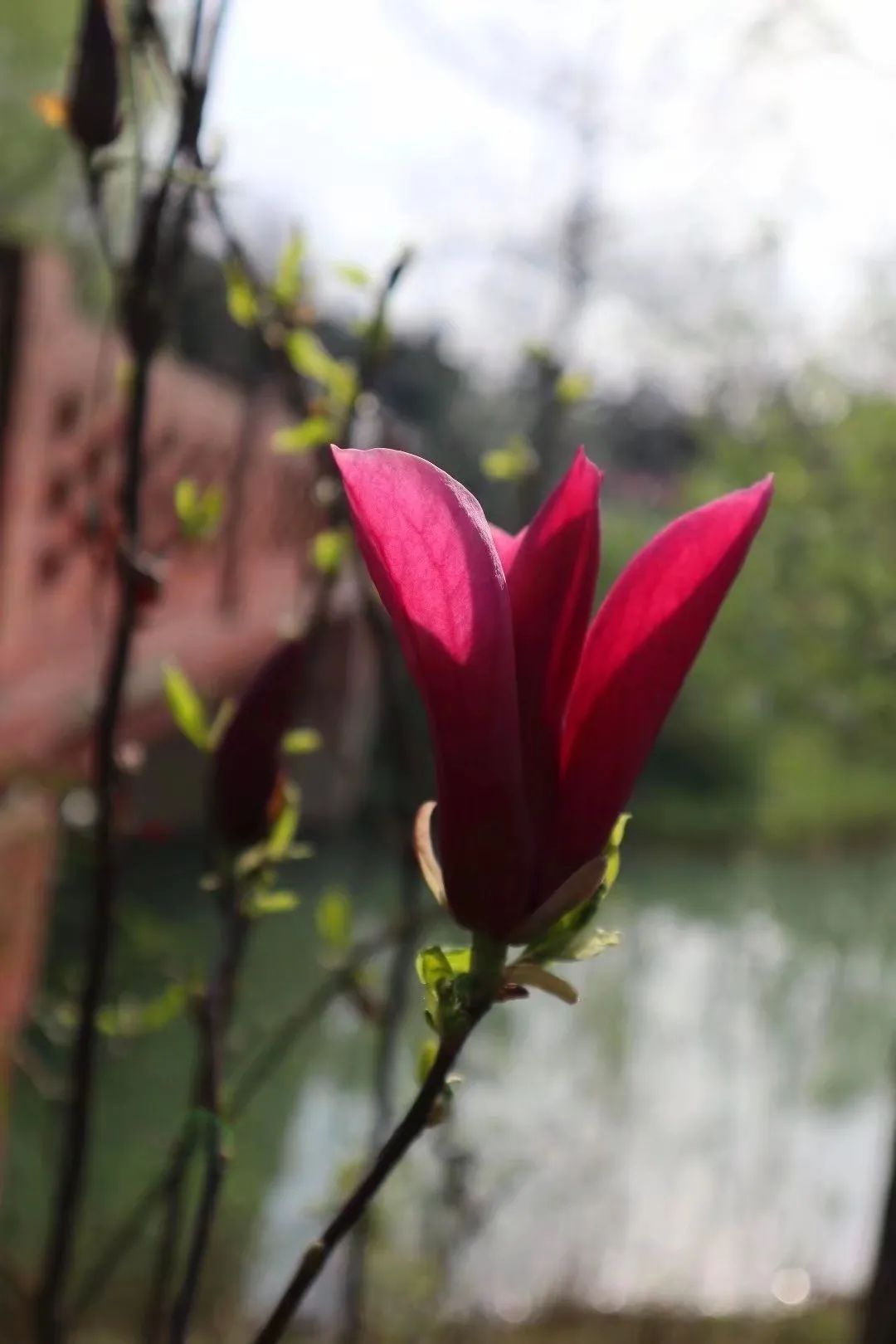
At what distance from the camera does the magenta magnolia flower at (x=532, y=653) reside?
0.80ft

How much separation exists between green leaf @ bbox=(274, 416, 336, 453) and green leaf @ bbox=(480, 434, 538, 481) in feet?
0.44

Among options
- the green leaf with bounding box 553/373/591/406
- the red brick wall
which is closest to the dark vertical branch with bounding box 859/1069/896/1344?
the green leaf with bounding box 553/373/591/406

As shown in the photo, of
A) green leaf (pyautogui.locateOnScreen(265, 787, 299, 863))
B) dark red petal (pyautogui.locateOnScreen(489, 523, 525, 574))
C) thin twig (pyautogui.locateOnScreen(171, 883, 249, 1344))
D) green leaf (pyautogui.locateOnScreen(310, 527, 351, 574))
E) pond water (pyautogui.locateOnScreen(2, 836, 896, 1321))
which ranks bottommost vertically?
pond water (pyautogui.locateOnScreen(2, 836, 896, 1321))

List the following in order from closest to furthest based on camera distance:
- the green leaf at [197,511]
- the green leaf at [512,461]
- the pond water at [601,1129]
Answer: the green leaf at [197,511]
the green leaf at [512,461]
the pond water at [601,1129]

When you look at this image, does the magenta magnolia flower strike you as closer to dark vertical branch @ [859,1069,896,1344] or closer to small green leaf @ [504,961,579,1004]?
small green leaf @ [504,961,579,1004]

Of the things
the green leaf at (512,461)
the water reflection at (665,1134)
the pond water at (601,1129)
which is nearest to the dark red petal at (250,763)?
the green leaf at (512,461)

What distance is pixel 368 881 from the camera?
207 inches

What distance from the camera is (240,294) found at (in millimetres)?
594

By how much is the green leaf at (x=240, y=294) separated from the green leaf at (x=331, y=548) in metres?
0.12

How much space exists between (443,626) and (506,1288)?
2.70 m

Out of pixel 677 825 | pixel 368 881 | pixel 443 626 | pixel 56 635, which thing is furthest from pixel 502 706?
pixel 677 825

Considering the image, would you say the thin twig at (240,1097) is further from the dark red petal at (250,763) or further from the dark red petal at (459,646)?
the dark red petal at (459,646)

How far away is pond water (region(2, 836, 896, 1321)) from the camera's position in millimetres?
2598

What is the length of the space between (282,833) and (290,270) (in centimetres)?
30
